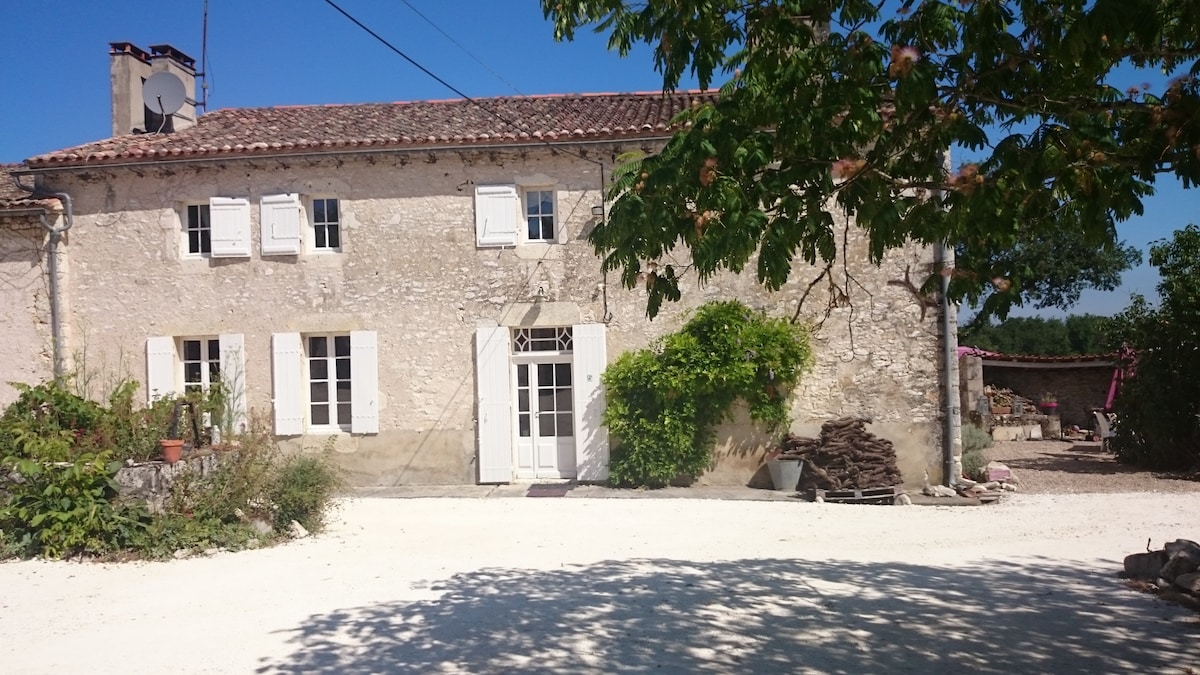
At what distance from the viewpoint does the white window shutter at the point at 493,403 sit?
12.3 m

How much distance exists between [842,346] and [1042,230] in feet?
21.7

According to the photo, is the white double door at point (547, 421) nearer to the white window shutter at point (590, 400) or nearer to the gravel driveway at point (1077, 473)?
the white window shutter at point (590, 400)

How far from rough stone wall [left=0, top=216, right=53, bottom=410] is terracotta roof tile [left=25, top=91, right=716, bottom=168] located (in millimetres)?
1035

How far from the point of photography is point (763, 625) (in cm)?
562

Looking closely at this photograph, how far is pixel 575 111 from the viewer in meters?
13.5

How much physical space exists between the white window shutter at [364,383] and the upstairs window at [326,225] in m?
1.37

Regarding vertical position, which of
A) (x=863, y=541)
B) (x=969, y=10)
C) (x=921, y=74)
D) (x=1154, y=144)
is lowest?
(x=863, y=541)

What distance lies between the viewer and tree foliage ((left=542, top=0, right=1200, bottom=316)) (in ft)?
14.2

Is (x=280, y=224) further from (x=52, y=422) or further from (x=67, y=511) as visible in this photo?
(x=67, y=511)

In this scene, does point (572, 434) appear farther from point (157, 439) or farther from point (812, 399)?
point (157, 439)

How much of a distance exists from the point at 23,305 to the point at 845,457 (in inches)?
434

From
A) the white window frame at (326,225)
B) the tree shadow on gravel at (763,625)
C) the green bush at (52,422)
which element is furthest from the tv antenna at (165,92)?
the tree shadow on gravel at (763,625)

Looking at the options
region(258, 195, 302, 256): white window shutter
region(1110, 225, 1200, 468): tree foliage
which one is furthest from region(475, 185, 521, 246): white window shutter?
region(1110, 225, 1200, 468): tree foliage

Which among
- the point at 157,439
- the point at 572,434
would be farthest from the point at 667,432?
the point at 157,439
